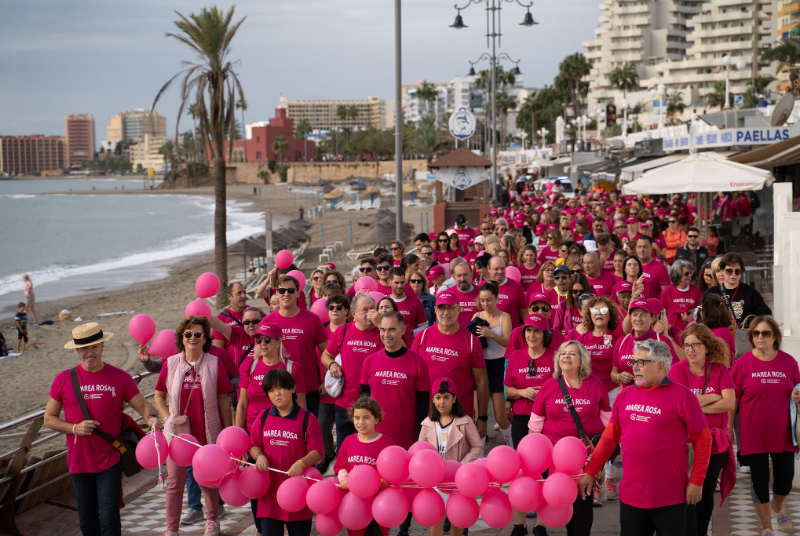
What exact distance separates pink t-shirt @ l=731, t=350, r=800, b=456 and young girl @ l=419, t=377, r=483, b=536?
2.11m

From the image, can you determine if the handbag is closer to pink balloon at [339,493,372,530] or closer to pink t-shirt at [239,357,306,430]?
pink t-shirt at [239,357,306,430]

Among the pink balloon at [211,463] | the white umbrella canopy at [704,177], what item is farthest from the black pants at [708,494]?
the white umbrella canopy at [704,177]

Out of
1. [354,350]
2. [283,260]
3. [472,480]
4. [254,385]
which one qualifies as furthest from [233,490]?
[283,260]

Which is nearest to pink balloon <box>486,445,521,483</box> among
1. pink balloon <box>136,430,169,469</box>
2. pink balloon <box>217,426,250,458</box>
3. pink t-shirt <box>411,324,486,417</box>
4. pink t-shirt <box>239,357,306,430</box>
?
pink t-shirt <box>411,324,486,417</box>

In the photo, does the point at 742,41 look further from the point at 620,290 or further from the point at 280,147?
the point at 620,290

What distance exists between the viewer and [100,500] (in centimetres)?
566

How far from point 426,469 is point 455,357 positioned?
1.74 meters

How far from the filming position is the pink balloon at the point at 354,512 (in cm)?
488

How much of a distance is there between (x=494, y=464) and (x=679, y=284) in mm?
4157

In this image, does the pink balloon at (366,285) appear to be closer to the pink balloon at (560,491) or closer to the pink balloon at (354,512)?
the pink balloon at (354,512)

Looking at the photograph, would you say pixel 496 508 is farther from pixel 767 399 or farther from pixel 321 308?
pixel 321 308

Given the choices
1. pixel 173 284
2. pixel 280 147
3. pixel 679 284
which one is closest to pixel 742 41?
pixel 280 147

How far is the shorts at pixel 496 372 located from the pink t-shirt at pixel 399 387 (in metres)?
1.73

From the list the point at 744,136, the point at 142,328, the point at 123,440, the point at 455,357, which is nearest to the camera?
the point at 123,440
